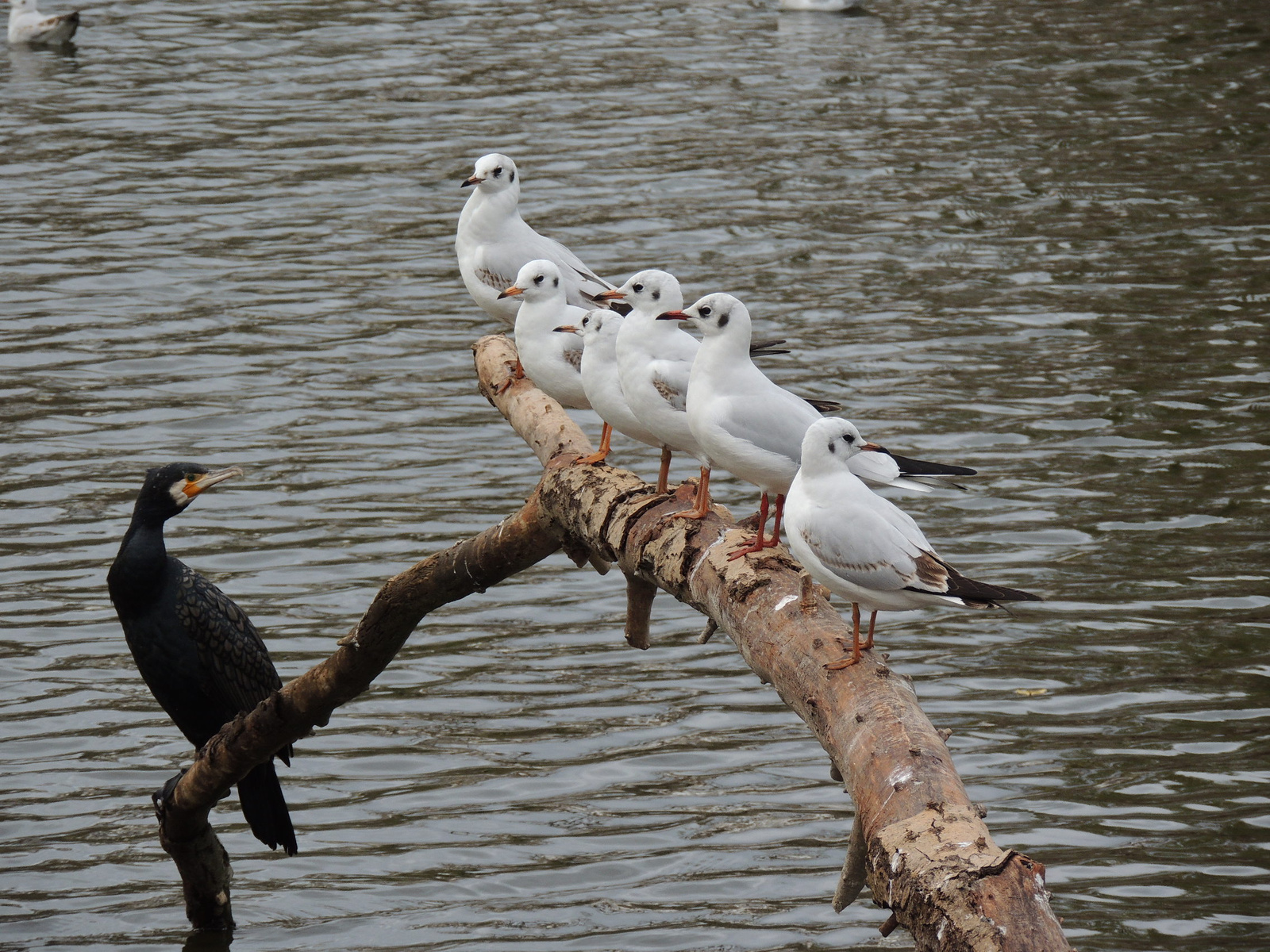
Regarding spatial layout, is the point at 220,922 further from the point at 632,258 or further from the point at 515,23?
the point at 515,23

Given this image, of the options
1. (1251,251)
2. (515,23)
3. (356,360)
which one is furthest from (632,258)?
(515,23)

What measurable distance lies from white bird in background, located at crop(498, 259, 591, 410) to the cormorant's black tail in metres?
1.92

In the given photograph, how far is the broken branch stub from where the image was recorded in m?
3.62

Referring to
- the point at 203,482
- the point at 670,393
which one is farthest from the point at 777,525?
the point at 203,482

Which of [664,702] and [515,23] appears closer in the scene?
[664,702]

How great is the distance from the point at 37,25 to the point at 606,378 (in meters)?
19.0

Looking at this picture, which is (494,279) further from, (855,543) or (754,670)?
(855,543)

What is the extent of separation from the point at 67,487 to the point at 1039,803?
6.75 m

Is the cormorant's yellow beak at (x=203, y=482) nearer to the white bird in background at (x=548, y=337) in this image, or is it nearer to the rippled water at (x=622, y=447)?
the white bird in background at (x=548, y=337)

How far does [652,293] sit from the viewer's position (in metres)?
6.39

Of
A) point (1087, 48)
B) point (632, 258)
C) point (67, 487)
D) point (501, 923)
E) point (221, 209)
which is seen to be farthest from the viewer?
point (1087, 48)

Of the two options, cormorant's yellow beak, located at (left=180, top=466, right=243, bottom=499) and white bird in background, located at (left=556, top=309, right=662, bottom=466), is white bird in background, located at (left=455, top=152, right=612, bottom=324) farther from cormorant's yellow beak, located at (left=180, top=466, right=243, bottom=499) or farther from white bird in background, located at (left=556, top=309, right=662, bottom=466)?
cormorant's yellow beak, located at (left=180, top=466, right=243, bottom=499)

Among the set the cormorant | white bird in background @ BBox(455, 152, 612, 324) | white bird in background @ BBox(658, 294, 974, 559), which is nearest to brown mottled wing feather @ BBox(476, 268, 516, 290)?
white bird in background @ BBox(455, 152, 612, 324)

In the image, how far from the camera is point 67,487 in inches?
442
